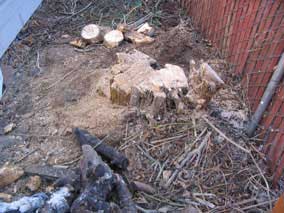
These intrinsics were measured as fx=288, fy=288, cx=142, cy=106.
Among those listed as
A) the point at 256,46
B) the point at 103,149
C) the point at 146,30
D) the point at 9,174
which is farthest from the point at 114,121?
the point at 146,30

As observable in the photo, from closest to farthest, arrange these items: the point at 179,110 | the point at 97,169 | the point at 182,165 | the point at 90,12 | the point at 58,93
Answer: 1. the point at 97,169
2. the point at 182,165
3. the point at 179,110
4. the point at 58,93
5. the point at 90,12

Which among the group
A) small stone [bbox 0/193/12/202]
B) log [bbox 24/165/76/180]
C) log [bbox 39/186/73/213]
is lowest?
small stone [bbox 0/193/12/202]

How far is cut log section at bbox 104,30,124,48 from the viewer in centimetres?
363

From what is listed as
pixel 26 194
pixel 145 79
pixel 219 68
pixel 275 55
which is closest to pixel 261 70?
pixel 275 55

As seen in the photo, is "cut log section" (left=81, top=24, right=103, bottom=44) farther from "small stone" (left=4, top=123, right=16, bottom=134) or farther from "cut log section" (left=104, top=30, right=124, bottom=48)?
"small stone" (left=4, top=123, right=16, bottom=134)

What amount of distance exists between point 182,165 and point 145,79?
0.84 metres

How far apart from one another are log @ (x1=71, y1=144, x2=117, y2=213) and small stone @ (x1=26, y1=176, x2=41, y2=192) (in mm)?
353

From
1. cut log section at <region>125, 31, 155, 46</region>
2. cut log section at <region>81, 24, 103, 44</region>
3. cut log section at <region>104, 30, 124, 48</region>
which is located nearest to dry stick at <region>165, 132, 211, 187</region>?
cut log section at <region>125, 31, 155, 46</region>

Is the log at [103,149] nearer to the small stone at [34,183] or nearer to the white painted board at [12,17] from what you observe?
the small stone at [34,183]

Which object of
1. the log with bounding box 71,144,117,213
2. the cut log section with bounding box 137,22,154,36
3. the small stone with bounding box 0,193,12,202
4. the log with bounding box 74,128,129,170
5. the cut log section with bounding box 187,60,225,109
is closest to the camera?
the log with bounding box 71,144,117,213

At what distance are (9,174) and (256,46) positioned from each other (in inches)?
91.5

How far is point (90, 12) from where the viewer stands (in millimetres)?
4293

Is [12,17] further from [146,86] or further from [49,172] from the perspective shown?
[49,172]

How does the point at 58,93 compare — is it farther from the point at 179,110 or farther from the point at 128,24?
the point at 128,24
